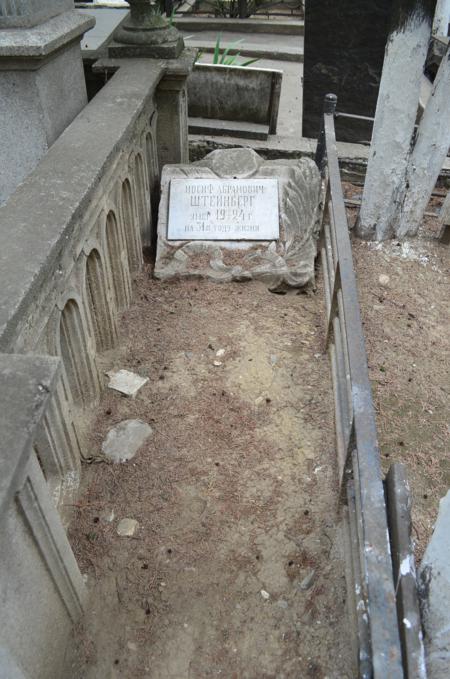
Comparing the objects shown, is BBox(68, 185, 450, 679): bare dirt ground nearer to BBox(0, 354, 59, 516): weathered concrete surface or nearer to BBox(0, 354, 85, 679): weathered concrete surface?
BBox(0, 354, 85, 679): weathered concrete surface

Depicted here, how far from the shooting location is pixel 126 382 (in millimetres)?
3383

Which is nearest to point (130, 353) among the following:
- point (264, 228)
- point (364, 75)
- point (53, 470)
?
point (53, 470)

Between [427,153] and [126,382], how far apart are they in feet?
10.5

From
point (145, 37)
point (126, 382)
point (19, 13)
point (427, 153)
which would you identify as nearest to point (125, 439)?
point (126, 382)

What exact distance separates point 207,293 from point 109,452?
5.36 ft

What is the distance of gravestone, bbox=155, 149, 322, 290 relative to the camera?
429 centimetres

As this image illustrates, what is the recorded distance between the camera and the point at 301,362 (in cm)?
356

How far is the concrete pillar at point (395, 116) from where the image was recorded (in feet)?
13.6

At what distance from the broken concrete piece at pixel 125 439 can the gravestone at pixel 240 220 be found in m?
1.55

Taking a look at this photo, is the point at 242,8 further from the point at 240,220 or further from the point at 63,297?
the point at 63,297

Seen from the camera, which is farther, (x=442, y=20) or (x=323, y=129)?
(x=442, y=20)

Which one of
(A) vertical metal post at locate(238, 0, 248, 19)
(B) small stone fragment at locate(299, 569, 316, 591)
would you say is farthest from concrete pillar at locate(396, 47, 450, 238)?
(A) vertical metal post at locate(238, 0, 248, 19)

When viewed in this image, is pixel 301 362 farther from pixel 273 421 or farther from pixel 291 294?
pixel 291 294

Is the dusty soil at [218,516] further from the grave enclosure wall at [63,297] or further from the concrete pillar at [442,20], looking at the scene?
the concrete pillar at [442,20]
